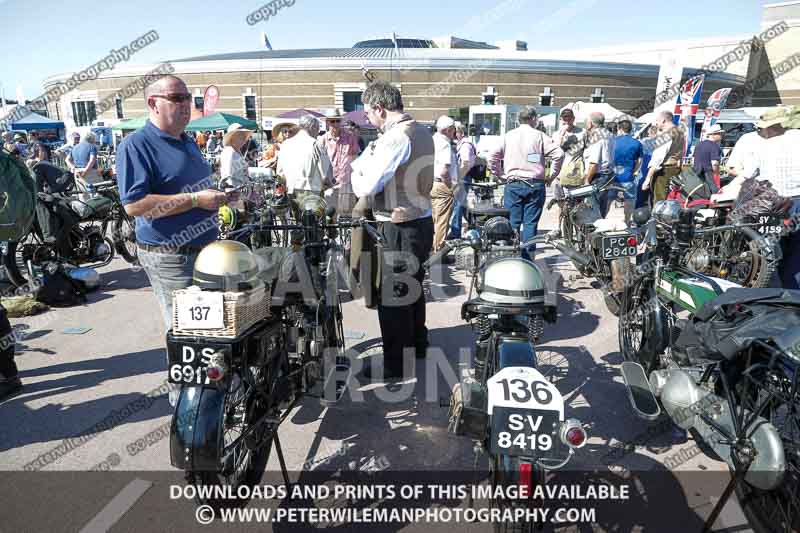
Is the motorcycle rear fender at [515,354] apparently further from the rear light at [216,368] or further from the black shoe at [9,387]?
the black shoe at [9,387]

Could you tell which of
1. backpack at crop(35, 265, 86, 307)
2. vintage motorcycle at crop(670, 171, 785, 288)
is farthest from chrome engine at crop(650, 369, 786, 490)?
backpack at crop(35, 265, 86, 307)

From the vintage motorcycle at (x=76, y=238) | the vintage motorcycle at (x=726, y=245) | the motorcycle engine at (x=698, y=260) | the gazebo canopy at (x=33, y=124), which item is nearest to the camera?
the vintage motorcycle at (x=726, y=245)

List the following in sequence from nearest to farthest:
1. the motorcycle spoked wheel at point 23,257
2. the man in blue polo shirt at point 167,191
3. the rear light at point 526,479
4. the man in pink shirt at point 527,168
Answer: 1. the rear light at point 526,479
2. the man in blue polo shirt at point 167,191
3. the motorcycle spoked wheel at point 23,257
4. the man in pink shirt at point 527,168

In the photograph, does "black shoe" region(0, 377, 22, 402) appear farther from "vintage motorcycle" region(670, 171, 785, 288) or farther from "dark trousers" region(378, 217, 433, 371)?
"vintage motorcycle" region(670, 171, 785, 288)

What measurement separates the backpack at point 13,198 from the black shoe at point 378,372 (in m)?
2.87

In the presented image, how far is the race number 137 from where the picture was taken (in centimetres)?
204

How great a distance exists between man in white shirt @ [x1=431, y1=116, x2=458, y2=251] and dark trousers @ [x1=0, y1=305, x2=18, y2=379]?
451 cm

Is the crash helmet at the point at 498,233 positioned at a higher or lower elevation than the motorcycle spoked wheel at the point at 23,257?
higher

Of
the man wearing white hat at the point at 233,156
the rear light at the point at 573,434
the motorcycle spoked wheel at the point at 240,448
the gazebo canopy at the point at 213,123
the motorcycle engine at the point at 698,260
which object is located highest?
the gazebo canopy at the point at 213,123

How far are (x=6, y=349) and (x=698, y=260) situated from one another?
6.95m

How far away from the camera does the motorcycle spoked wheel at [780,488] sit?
2225 mm

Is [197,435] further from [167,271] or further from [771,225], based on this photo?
[771,225]

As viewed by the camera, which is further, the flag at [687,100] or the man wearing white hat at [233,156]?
the flag at [687,100]

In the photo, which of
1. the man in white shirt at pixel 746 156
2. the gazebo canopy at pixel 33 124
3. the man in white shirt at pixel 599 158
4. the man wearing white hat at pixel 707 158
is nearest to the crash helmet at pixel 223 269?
the man in white shirt at pixel 746 156
